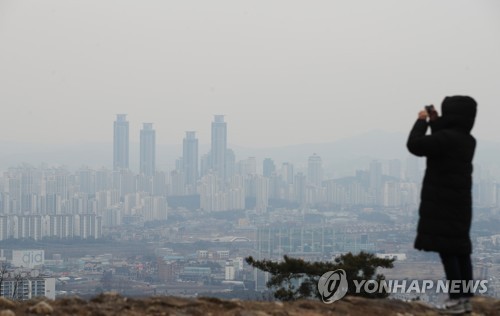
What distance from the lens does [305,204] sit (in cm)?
11544

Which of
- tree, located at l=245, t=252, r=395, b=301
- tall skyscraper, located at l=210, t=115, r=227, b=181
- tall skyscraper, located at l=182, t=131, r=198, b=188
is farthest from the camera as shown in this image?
tall skyscraper, located at l=210, t=115, r=227, b=181

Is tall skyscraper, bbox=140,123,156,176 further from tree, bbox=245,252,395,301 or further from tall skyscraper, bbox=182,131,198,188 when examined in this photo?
tree, bbox=245,252,395,301

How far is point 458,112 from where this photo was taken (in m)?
5.71

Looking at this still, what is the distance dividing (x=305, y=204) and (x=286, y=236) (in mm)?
32542

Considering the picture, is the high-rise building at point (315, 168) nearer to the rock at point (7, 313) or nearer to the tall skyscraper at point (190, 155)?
the tall skyscraper at point (190, 155)

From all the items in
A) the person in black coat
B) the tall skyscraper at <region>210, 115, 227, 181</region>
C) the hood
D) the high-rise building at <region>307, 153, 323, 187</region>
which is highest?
the tall skyscraper at <region>210, 115, 227, 181</region>

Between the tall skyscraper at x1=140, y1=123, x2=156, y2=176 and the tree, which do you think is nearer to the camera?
the tree

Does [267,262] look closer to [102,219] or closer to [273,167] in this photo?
[102,219]

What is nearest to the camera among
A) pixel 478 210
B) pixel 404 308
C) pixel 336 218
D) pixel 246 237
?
pixel 404 308

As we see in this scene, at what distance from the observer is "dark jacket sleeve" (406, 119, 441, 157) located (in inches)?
221

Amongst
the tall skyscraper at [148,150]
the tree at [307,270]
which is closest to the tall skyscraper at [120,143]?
the tall skyscraper at [148,150]

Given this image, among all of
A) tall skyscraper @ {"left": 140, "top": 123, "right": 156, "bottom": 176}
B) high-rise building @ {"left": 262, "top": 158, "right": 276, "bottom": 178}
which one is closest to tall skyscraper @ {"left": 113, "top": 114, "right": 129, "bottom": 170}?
tall skyscraper @ {"left": 140, "top": 123, "right": 156, "bottom": 176}

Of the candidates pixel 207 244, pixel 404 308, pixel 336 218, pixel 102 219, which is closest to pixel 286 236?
pixel 207 244

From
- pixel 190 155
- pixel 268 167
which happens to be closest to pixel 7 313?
pixel 268 167
